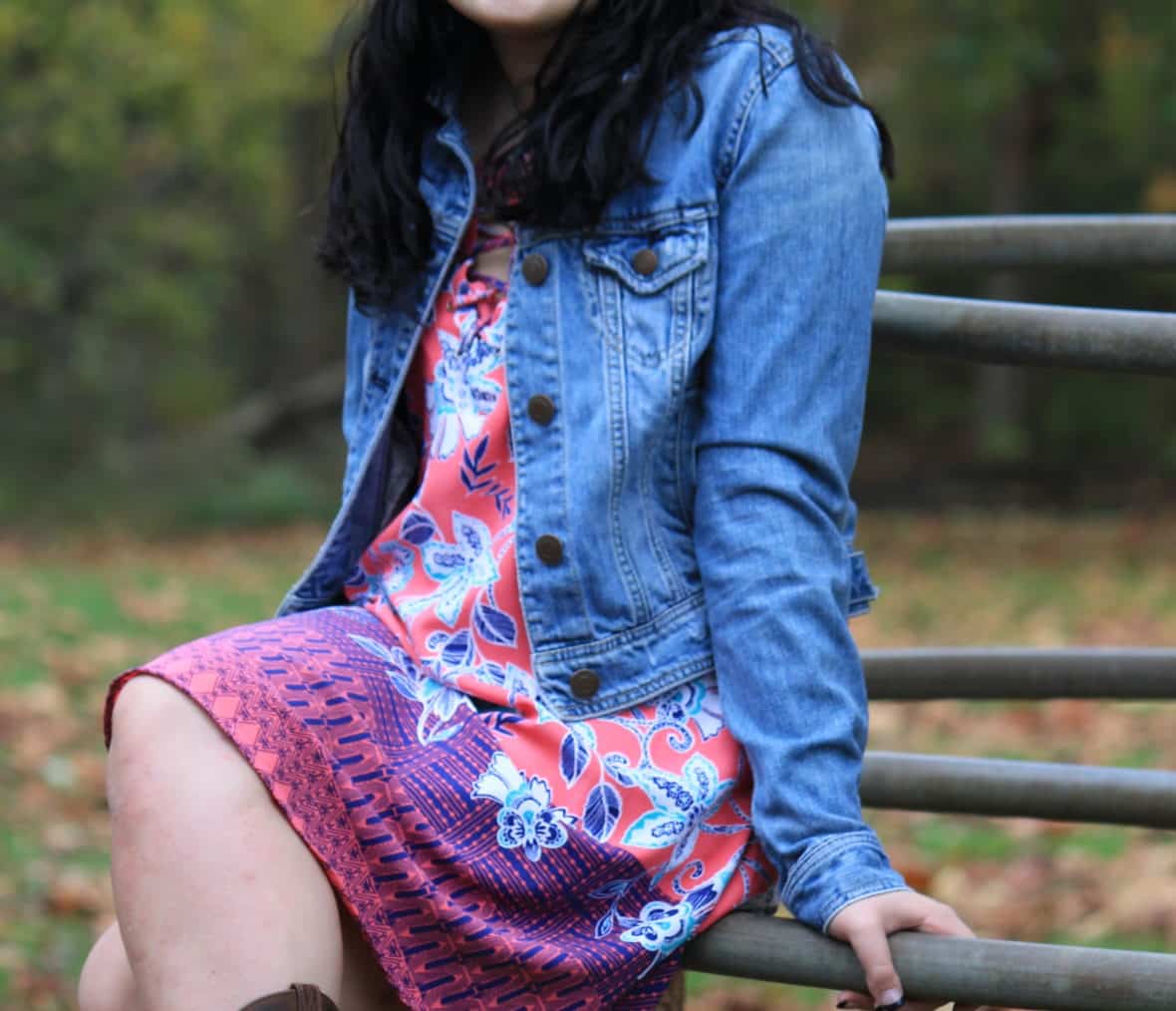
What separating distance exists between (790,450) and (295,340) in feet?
58.1

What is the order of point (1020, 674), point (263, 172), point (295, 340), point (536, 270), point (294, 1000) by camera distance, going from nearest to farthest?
1. point (294, 1000)
2. point (536, 270)
3. point (1020, 674)
4. point (263, 172)
5. point (295, 340)

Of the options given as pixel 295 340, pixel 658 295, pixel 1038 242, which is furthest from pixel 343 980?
pixel 295 340

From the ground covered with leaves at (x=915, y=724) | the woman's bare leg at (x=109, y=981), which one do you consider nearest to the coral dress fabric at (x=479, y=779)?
the woman's bare leg at (x=109, y=981)

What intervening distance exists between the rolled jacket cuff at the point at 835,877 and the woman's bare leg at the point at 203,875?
0.38m

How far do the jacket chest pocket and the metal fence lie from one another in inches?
8.0

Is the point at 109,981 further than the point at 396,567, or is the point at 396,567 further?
the point at 396,567

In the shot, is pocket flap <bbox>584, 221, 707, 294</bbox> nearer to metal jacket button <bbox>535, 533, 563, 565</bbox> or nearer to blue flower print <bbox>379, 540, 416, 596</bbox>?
metal jacket button <bbox>535, 533, 563, 565</bbox>

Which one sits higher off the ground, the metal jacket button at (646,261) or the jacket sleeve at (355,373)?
the metal jacket button at (646,261)

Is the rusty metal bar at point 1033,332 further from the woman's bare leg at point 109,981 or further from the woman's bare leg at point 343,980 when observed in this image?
the woman's bare leg at point 109,981

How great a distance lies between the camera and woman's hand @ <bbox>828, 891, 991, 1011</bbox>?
1.33 meters

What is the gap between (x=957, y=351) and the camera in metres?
1.65

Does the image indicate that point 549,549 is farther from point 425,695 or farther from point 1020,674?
point 1020,674

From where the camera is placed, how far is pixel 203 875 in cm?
131

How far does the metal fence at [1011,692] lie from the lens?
4.26 ft
